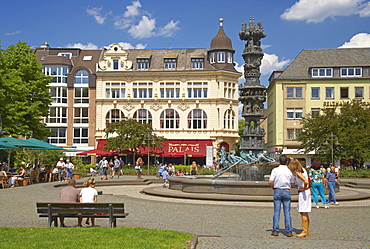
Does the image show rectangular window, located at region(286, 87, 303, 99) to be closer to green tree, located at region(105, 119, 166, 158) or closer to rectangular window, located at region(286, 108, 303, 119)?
rectangular window, located at region(286, 108, 303, 119)

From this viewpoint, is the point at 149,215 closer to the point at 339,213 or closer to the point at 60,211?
the point at 60,211

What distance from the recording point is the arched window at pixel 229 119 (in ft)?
199

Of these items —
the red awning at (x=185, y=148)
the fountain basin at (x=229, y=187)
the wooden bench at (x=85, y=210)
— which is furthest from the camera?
the red awning at (x=185, y=148)

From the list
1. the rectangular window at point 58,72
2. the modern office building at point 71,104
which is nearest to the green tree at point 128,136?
the modern office building at point 71,104

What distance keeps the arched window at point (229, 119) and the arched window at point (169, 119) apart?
6.29 m

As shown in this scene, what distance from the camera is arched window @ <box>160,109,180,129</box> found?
60781 mm

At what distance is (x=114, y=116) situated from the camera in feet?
201

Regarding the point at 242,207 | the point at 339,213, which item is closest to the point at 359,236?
the point at 339,213

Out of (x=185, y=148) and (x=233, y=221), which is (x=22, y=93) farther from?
(x=233, y=221)

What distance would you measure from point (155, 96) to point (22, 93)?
2543cm

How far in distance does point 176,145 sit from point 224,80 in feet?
34.7

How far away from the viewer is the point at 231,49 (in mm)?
62438

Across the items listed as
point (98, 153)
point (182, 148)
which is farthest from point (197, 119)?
point (98, 153)

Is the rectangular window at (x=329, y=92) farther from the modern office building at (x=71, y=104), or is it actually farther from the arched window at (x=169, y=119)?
the modern office building at (x=71, y=104)
